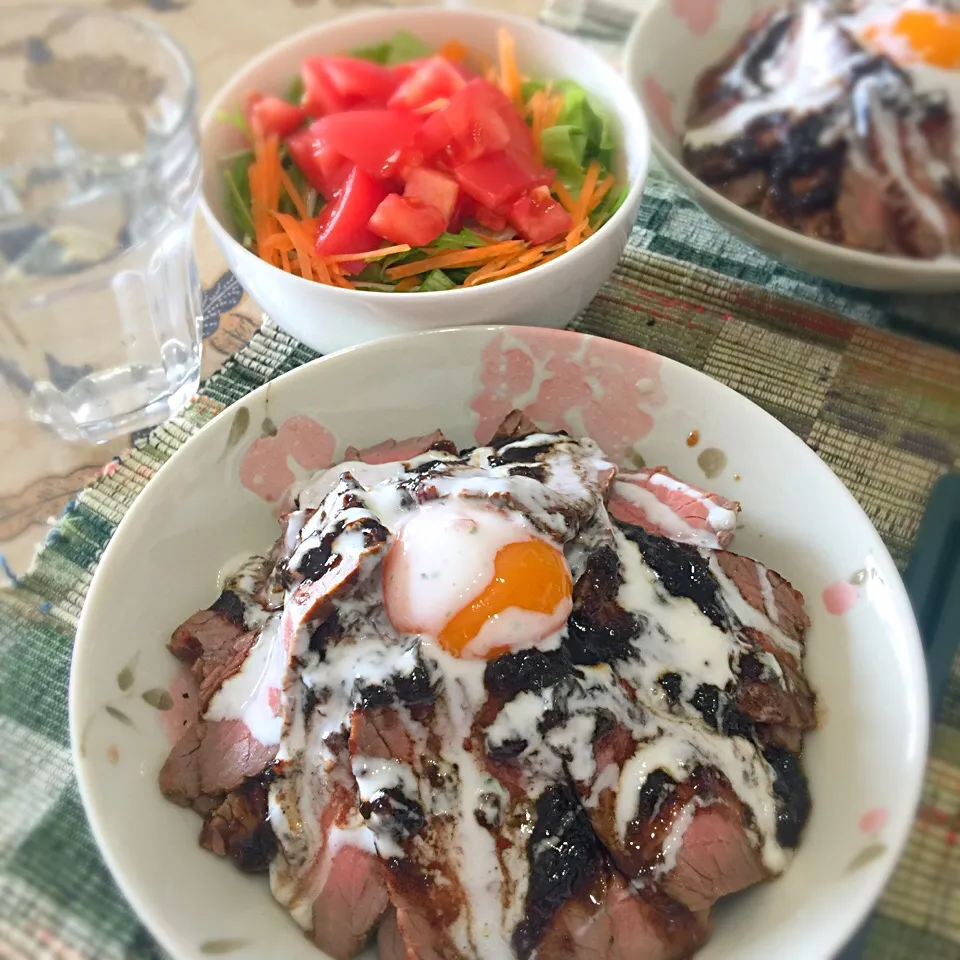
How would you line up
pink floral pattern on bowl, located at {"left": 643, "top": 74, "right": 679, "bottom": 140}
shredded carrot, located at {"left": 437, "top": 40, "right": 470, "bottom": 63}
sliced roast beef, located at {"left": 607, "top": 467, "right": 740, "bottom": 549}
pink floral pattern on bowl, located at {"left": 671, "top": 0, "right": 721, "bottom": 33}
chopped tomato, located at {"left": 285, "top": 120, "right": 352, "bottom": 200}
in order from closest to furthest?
sliced roast beef, located at {"left": 607, "top": 467, "right": 740, "bottom": 549} → chopped tomato, located at {"left": 285, "top": 120, "right": 352, "bottom": 200} → shredded carrot, located at {"left": 437, "top": 40, "right": 470, "bottom": 63} → pink floral pattern on bowl, located at {"left": 643, "top": 74, "right": 679, "bottom": 140} → pink floral pattern on bowl, located at {"left": 671, "top": 0, "right": 721, "bottom": 33}

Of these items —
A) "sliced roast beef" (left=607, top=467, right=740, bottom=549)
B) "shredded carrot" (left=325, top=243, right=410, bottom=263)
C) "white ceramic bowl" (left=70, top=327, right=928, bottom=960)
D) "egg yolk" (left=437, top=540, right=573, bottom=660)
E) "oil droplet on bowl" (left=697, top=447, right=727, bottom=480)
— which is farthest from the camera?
"shredded carrot" (left=325, top=243, right=410, bottom=263)

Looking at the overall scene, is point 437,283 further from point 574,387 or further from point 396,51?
point 396,51

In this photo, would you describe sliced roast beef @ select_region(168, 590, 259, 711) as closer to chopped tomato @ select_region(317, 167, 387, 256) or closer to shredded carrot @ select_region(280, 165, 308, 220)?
chopped tomato @ select_region(317, 167, 387, 256)

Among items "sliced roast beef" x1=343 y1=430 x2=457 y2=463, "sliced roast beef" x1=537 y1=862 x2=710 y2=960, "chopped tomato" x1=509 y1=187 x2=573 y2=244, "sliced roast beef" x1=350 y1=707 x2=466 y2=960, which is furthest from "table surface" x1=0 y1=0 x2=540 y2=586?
"sliced roast beef" x1=537 y1=862 x2=710 y2=960

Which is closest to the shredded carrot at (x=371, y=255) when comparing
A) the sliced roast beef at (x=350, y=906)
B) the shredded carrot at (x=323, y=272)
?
the shredded carrot at (x=323, y=272)

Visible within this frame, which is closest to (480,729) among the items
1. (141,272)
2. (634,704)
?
(634,704)

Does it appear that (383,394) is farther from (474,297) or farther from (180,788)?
(180,788)

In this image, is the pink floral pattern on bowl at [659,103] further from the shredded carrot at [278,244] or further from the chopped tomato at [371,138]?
the shredded carrot at [278,244]

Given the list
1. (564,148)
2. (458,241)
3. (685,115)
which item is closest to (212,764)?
(458,241)
